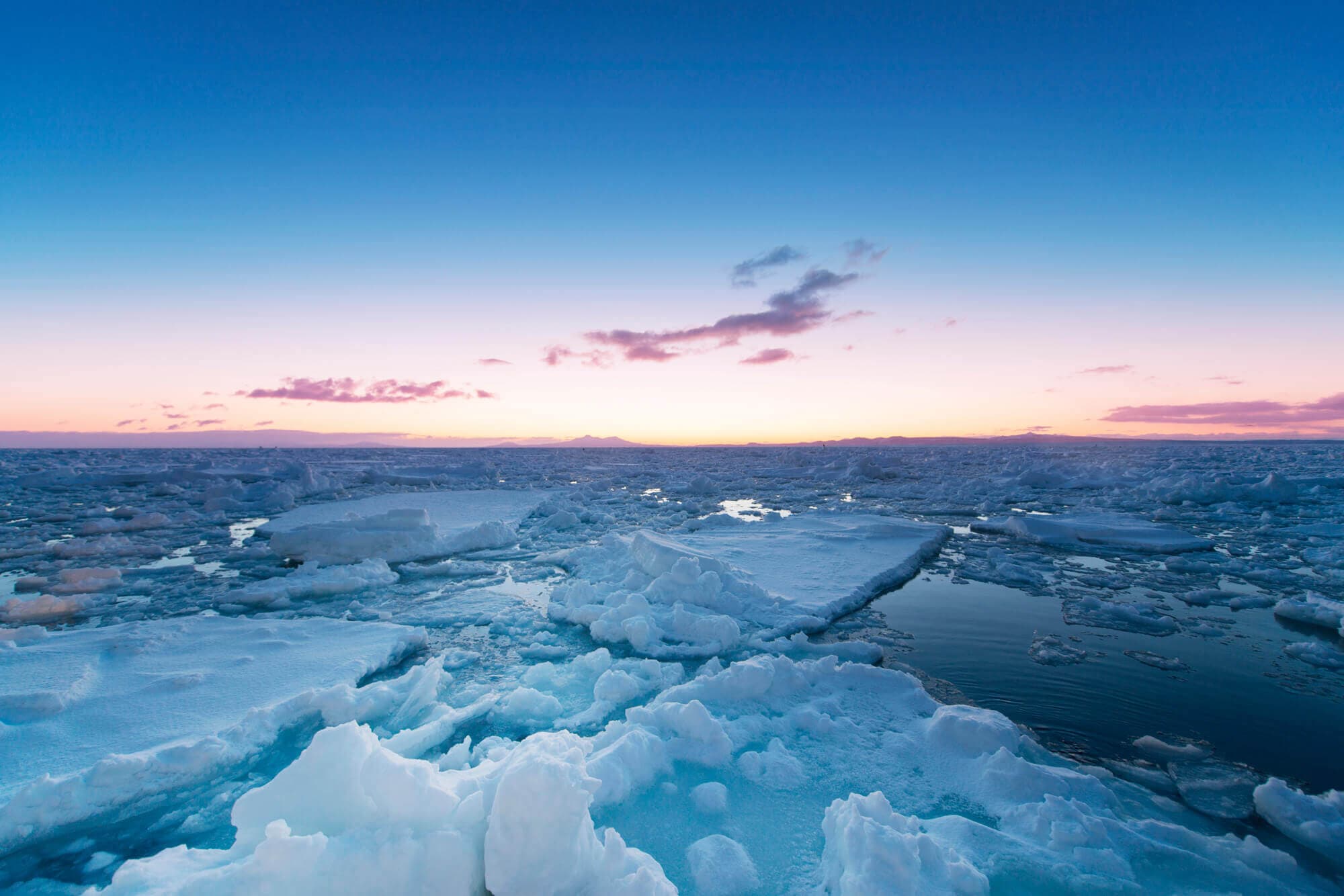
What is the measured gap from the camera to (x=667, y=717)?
3438 mm

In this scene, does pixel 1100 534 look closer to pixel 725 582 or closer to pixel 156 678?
pixel 725 582

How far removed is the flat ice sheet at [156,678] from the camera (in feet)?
11.1

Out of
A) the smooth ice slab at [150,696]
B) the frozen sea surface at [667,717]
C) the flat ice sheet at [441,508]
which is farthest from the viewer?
the flat ice sheet at [441,508]

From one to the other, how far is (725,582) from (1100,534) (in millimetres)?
8514

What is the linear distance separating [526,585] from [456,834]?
6011mm

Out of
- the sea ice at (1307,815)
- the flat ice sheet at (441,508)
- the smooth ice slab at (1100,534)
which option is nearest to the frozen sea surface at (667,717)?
the sea ice at (1307,815)

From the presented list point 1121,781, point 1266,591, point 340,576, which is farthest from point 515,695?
point 1266,591

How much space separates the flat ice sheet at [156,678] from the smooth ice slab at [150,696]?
0.01 meters

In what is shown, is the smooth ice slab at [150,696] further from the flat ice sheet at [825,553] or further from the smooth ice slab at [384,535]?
the flat ice sheet at [825,553]

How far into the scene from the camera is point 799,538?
32.7 ft

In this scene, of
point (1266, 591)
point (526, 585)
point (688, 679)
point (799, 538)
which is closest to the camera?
point (688, 679)

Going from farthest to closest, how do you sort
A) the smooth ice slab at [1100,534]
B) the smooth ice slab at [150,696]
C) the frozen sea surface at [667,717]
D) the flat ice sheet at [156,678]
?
the smooth ice slab at [1100,534], the flat ice sheet at [156,678], the smooth ice slab at [150,696], the frozen sea surface at [667,717]

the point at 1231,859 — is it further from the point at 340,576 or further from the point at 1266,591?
the point at 340,576

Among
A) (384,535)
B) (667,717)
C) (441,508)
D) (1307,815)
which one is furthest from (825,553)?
(441,508)
